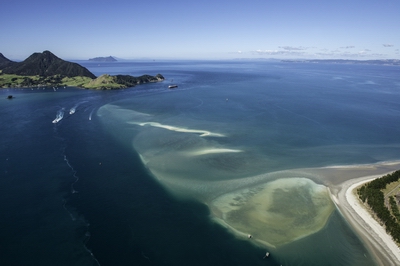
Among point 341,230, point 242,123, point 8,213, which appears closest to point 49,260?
point 8,213

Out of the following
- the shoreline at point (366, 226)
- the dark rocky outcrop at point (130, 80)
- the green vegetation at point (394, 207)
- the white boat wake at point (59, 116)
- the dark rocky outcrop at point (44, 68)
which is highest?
the dark rocky outcrop at point (44, 68)

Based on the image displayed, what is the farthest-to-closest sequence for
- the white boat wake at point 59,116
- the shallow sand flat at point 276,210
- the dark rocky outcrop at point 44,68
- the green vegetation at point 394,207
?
the dark rocky outcrop at point 44,68, the white boat wake at point 59,116, the green vegetation at point 394,207, the shallow sand flat at point 276,210

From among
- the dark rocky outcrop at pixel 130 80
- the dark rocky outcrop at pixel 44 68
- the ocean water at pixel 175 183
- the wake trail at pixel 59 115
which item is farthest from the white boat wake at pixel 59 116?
the dark rocky outcrop at pixel 44 68

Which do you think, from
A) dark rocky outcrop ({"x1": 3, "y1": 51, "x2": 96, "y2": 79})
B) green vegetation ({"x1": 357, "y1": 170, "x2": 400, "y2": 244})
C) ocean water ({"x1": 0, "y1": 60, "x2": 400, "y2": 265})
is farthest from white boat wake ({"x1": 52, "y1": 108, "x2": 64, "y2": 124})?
dark rocky outcrop ({"x1": 3, "y1": 51, "x2": 96, "y2": 79})

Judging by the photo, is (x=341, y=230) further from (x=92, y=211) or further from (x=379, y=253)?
(x=92, y=211)

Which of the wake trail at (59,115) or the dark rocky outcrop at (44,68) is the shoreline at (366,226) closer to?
the wake trail at (59,115)

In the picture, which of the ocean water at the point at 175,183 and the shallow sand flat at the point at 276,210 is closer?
the ocean water at the point at 175,183

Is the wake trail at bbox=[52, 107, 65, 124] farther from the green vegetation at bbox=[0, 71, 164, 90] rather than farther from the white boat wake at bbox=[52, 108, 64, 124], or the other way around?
the green vegetation at bbox=[0, 71, 164, 90]

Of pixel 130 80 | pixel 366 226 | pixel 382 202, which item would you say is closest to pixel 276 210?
pixel 366 226
